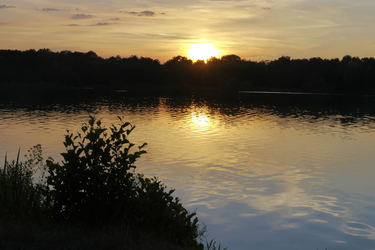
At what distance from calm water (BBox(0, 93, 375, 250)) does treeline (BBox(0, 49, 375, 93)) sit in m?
112

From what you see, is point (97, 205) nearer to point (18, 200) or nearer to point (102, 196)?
point (102, 196)

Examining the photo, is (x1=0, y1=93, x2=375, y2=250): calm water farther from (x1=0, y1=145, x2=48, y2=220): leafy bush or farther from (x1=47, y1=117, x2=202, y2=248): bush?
(x1=0, y1=145, x2=48, y2=220): leafy bush

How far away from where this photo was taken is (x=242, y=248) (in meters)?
12.4

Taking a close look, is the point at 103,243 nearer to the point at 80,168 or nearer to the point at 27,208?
the point at 80,168

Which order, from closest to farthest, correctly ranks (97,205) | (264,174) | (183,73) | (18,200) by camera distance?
(97,205) < (18,200) < (264,174) < (183,73)

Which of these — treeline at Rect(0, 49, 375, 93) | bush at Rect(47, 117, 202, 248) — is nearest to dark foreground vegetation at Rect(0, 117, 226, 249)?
bush at Rect(47, 117, 202, 248)

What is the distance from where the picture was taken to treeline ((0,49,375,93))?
150000mm

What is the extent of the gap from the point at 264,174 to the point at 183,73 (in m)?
154

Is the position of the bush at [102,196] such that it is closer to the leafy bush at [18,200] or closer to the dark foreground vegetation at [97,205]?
the dark foreground vegetation at [97,205]

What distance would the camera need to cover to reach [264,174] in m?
21.7

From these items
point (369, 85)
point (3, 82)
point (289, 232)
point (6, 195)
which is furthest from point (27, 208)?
point (3, 82)

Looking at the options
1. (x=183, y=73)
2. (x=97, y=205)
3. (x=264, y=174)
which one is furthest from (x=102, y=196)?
(x=183, y=73)

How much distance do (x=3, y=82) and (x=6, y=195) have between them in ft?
527

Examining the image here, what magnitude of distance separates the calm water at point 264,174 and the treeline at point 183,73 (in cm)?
11230
